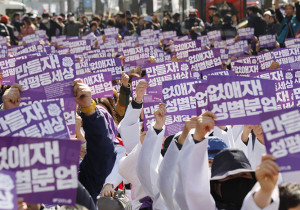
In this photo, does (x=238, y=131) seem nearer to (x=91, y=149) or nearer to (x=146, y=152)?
(x=146, y=152)

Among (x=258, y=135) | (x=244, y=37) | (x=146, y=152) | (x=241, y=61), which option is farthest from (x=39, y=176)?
(x=244, y=37)

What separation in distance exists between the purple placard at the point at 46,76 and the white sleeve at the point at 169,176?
936mm

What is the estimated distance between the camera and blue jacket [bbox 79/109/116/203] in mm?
4422

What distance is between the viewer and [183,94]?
20.6 feet

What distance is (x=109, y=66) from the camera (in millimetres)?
10758

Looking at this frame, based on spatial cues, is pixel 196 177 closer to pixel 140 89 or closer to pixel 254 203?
pixel 254 203

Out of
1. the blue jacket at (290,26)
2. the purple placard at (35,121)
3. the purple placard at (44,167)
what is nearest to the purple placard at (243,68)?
the blue jacket at (290,26)

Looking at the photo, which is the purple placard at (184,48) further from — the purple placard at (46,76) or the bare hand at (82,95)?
the bare hand at (82,95)

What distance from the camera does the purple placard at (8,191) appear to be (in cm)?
321

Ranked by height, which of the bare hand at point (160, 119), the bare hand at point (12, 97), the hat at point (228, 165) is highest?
the bare hand at point (12, 97)

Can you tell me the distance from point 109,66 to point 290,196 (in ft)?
23.5

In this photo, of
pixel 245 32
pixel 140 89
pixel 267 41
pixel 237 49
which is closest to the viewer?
pixel 140 89

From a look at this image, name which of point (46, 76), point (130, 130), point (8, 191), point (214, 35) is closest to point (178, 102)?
point (130, 130)

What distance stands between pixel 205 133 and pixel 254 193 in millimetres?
588
